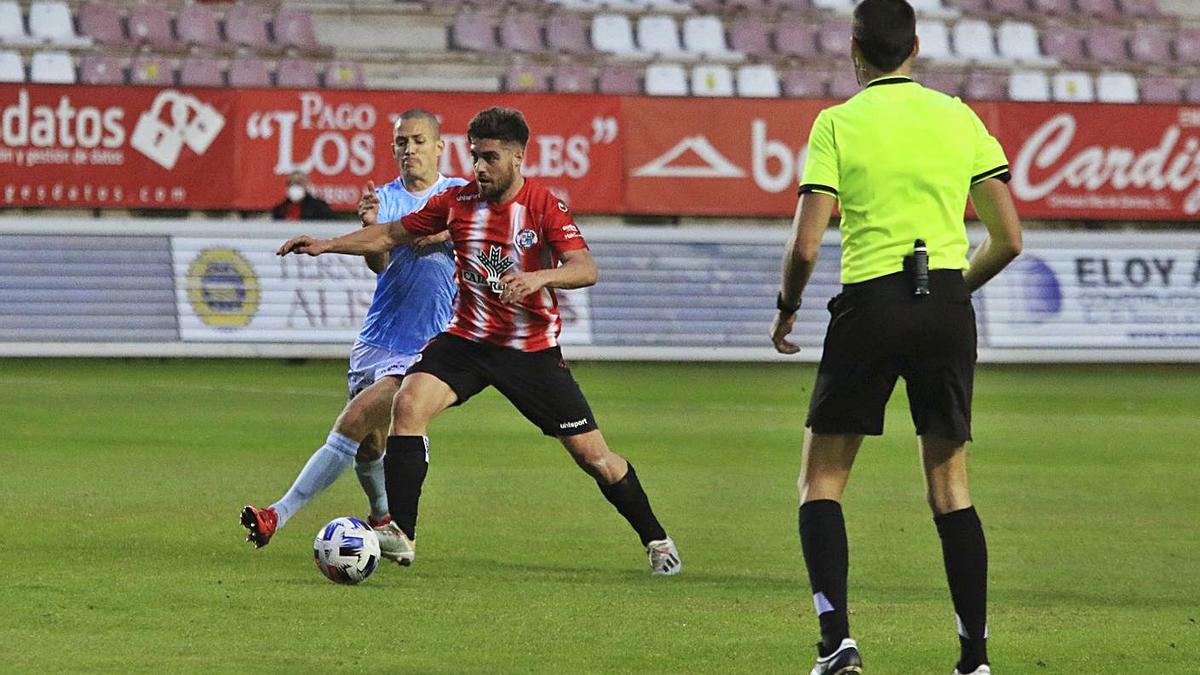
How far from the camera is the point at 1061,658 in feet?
22.4

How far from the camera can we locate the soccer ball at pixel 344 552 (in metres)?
8.06

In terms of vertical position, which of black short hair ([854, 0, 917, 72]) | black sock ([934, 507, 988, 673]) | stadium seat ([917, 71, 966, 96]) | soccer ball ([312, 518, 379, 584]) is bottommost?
soccer ball ([312, 518, 379, 584])

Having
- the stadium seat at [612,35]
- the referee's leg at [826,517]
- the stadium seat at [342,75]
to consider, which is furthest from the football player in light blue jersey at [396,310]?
the stadium seat at [612,35]

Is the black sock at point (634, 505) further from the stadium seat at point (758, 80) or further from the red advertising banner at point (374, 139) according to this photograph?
the stadium seat at point (758, 80)

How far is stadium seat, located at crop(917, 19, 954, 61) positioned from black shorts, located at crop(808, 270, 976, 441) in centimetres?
2493

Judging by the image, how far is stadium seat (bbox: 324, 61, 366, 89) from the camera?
87.5 feet

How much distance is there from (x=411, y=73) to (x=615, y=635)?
21284 mm

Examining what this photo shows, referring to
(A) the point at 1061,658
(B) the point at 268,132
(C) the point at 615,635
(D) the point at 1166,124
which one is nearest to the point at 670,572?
(C) the point at 615,635

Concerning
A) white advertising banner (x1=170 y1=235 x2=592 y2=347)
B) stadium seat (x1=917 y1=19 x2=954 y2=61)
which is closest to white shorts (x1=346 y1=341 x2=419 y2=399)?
white advertising banner (x1=170 y1=235 x2=592 y2=347)

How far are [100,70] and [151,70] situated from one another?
66 cm

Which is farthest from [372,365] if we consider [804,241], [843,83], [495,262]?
[843,83]

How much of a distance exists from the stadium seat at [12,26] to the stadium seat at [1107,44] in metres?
16.2

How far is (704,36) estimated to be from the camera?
30250 mm

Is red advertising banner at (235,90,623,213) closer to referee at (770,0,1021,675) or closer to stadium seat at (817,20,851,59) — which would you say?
stadium seat at (817,20,851,59)
